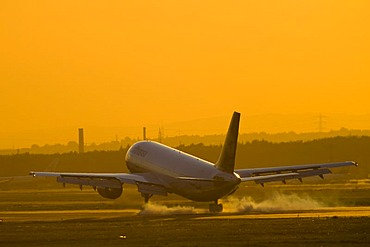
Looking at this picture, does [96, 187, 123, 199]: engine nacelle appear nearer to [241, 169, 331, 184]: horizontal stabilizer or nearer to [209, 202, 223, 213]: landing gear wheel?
[209, 202, 223, 213]: landing gear wheel

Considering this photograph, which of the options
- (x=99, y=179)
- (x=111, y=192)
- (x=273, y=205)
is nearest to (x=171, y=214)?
(x=99, y=179)

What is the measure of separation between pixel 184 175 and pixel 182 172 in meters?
0.72

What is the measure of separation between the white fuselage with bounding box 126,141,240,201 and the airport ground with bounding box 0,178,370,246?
1423mm

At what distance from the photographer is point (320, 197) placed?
9719 cm

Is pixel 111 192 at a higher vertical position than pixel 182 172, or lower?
lower

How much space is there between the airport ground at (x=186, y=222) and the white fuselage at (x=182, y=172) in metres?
1.42

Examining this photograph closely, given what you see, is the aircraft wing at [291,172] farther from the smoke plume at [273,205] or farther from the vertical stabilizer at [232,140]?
the vertical stabilizer at [232,140]

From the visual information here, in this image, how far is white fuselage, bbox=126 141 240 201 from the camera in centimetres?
8069

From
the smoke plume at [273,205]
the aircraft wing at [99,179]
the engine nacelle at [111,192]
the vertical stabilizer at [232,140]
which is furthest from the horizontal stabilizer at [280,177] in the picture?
the engine nacelle at [111,192]

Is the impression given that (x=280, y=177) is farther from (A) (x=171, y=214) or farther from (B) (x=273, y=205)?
(A) (x=171, y=214)

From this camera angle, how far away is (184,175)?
85.9 metres

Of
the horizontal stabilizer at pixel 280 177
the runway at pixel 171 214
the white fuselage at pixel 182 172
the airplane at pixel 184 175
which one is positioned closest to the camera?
the runway at pixel 171 214

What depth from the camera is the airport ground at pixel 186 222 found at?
178 ft

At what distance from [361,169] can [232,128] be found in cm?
11578
